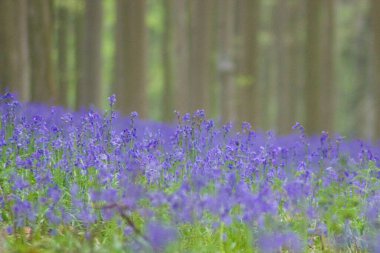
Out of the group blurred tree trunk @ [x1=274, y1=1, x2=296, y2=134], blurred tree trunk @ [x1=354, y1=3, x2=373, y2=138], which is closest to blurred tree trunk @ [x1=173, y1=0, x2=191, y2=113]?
blurred tree trunk @ [x1=274, y1=1, x2=296, y2=134]

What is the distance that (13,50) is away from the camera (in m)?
11.1

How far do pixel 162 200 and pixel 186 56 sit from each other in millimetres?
13069

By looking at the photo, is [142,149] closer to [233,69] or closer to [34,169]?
[34,169]

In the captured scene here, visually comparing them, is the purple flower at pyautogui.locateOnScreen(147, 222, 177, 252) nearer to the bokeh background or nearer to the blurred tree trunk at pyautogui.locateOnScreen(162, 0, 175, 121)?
the bokeh background

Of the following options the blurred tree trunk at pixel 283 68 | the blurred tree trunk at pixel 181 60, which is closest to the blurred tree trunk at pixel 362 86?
the blurred tree trunk at pixel 283 68

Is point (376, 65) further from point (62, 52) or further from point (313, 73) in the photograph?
point (62, 52)

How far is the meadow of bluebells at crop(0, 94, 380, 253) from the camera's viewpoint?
4.11 m

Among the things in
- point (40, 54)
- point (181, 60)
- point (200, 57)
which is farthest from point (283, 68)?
point (40, 54)

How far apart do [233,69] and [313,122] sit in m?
2.53

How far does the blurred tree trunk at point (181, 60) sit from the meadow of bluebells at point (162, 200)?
34.0 feet

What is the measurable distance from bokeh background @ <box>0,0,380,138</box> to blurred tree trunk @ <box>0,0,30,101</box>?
0.02 metres

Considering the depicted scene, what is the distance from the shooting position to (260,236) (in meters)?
4.45

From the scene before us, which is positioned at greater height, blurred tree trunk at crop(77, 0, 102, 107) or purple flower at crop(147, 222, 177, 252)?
blurred tree trunk at crop(77, 0, 102, 107)

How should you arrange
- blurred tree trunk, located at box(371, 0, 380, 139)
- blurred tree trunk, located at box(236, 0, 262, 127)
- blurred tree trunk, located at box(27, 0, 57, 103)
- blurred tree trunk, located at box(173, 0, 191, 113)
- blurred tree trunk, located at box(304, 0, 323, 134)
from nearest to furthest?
blurred tree trunk, located at box(27, 0, 57, 103) → blurred tree trunk, located at box(371, 0, 380, 139) → blurred tree trunk, located at box(304, 0, 323, 134) → blurred tree trunk, located at box(173, 0, 191, 113) → blurred tree trunk, located at box(236, 0, 262, 127)
